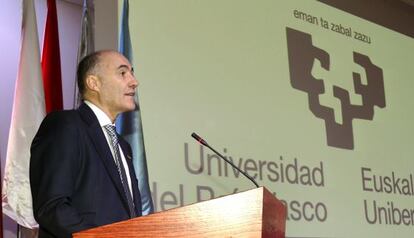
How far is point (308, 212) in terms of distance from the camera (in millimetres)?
3822

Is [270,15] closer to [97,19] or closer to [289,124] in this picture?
[289,124]

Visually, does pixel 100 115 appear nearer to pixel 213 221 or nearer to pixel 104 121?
pixel 104 121

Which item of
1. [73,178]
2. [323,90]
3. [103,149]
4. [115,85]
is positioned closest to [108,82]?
[115,85]

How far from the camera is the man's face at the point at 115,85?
7.41 feet

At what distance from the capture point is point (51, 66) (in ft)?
12.0

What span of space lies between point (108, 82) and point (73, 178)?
48 cm

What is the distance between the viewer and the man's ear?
229 cm

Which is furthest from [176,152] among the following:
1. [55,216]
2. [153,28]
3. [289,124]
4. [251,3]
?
[55,216]

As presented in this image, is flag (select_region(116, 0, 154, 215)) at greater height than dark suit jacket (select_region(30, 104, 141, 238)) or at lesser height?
greater

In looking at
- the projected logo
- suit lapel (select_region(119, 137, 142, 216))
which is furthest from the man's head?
the projected logo

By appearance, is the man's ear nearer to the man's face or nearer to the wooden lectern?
the man's face

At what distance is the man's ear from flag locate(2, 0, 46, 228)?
3.32 feet

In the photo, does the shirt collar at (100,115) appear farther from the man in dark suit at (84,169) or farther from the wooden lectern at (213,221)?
the wooden lectern at (213,221)

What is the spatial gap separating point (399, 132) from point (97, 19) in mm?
2512
